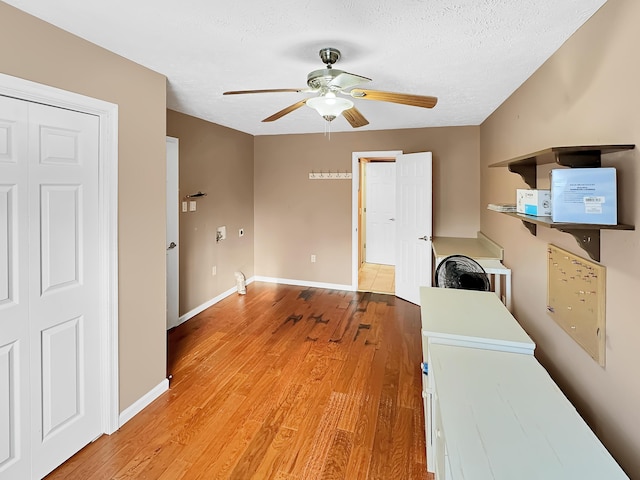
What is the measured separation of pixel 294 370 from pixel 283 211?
2.98 m

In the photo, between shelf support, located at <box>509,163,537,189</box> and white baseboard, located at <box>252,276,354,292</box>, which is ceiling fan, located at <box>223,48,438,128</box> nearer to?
shelf support, located at <box>509,163,537,189</box>

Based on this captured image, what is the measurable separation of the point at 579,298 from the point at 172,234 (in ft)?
11.5

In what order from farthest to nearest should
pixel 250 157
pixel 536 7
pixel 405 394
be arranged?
pixel 250 157, pixel 405 394, pixel 536 7

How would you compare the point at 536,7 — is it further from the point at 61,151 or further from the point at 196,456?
the point at 196,456

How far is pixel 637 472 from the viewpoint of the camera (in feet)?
3.94

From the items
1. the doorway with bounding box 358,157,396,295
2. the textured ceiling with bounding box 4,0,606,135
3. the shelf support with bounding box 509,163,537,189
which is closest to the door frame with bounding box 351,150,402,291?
the doorway with bounding box 358,157,396,295

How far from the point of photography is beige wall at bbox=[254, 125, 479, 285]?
460 cm

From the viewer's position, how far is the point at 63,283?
6.30 feet

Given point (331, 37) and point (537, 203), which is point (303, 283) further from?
point (537, 203)

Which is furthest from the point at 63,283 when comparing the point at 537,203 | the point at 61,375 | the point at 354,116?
the point at 537,203

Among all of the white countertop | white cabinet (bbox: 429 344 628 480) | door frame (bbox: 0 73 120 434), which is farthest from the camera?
door frame (bbox: 0 73 120 434)

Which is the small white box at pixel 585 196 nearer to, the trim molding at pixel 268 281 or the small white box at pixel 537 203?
the small white box at pixel 537 203

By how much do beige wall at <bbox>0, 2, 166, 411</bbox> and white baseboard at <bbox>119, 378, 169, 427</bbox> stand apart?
0.03 meters

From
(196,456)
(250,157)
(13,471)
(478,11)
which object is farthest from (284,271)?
(478,11)
